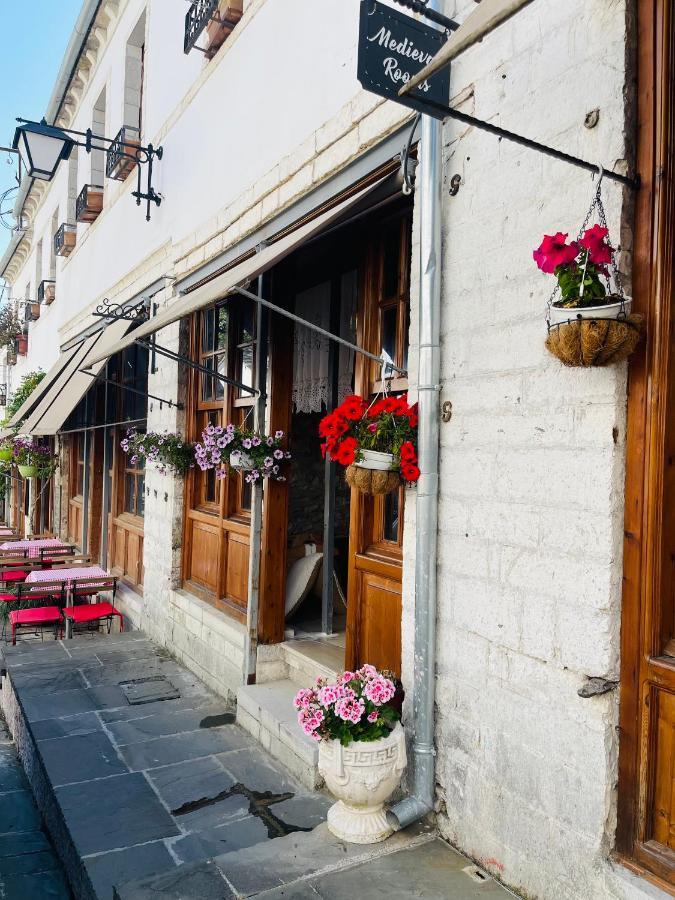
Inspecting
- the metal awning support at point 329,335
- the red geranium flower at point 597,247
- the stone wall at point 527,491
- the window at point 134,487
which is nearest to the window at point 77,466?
the window at point 134,487

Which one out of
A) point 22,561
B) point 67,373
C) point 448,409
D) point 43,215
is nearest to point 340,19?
point 448,409

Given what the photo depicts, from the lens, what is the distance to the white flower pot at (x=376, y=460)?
10.4 feet

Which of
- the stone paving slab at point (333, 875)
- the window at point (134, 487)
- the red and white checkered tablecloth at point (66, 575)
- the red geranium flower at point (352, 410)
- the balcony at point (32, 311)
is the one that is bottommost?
the stone paving slab at point (333, 875)

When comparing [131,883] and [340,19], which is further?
[340,19]

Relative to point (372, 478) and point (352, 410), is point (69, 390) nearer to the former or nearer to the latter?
point (352, 410)

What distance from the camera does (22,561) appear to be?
28.7ft

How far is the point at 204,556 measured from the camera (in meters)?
6.07

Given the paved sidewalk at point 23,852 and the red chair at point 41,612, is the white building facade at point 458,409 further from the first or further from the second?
the paved sidewalk at point 23,852

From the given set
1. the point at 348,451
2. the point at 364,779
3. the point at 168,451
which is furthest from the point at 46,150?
the point at 364,779

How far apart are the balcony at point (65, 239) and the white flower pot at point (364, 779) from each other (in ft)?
36.2

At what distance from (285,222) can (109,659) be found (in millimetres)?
4059

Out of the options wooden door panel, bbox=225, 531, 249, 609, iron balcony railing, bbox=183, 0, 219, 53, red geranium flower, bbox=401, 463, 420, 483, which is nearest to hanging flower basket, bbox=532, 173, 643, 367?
red geranium flower, bbox=401, 463, 420, 483

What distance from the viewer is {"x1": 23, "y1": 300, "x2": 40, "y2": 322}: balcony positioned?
50.5 ft

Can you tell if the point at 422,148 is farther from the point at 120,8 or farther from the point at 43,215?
the point at 43,215
